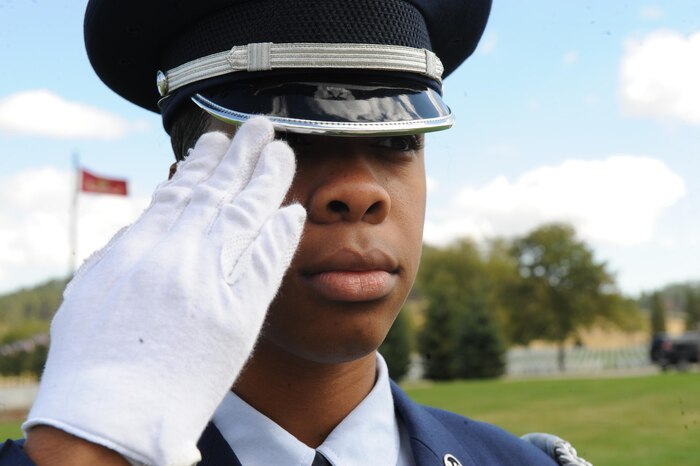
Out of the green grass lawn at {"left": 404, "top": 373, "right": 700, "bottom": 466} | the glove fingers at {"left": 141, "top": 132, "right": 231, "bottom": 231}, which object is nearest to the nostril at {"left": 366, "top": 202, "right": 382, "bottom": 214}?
the glove fingers at {"left": 141, "top": 132, "right": 231, "bottom": 231}

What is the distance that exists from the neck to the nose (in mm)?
356

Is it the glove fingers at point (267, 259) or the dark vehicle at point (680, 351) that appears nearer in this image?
the glove fingers at point (267, 259)

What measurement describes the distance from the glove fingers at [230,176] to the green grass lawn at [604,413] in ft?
37.9

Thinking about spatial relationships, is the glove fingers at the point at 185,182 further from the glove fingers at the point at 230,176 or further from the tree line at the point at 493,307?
the tree line at the point at 493,307

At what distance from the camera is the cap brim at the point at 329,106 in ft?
5.37

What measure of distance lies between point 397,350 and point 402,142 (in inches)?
1353

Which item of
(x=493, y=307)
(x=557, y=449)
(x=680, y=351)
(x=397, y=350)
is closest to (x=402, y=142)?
(x=557, y=449)

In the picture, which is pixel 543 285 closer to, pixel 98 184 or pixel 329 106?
pixel 98 184

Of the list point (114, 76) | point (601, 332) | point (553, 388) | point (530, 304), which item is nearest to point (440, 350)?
point (553, 388)

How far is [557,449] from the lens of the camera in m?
2.36

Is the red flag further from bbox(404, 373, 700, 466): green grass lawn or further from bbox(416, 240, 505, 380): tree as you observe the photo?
bbox(416, 240, 505, 380): tree

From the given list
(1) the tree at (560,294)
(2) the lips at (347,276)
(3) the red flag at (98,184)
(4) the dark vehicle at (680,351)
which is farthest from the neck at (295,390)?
(1) the tree at (560,294)

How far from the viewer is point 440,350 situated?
41.2 metres

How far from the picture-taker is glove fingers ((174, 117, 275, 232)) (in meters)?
1.45
